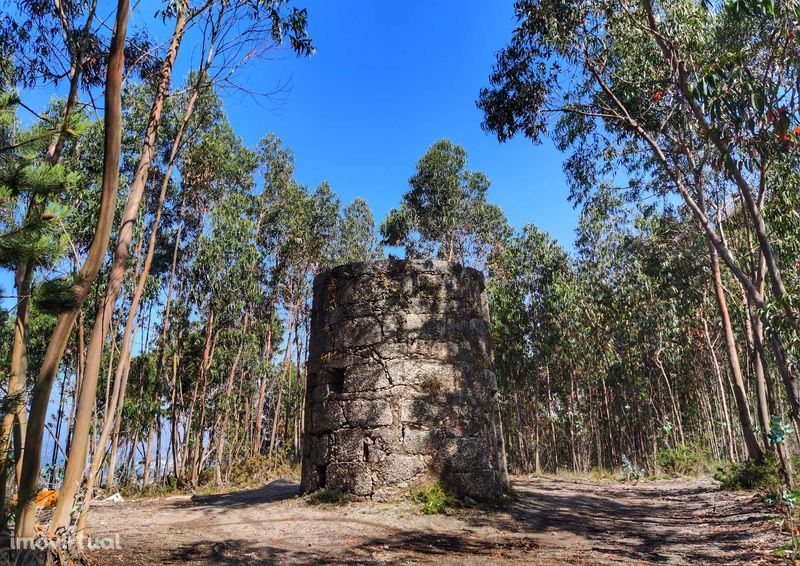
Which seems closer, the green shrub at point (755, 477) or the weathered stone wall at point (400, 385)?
the weathered stone wall at point (400, 385)

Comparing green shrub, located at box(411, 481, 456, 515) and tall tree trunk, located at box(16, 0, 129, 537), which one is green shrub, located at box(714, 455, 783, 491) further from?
tall tree trunk, located at box(16, 0, 129, 537)

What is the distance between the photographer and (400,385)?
283 inches

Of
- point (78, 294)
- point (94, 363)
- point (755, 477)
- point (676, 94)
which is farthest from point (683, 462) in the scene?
point (78, 294)

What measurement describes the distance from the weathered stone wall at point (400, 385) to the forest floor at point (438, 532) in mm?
521

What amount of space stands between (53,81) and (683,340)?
23.0 m

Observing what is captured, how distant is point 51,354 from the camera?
3.31m

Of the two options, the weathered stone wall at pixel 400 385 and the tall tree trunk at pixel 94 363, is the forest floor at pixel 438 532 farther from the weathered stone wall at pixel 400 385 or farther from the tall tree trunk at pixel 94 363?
the tall tree trunk at pixel 94 363

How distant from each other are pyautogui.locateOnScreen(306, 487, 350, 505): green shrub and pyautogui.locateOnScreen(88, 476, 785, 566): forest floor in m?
0.13

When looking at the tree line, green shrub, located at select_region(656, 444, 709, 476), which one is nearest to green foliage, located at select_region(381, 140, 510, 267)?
the tree line

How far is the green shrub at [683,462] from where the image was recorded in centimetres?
1355

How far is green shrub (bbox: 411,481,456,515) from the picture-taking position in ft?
Answer: 21.1

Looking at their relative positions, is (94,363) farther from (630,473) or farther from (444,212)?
(444,212)

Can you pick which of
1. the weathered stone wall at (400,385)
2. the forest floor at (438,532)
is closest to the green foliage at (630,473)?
the forest floor at (438,532)

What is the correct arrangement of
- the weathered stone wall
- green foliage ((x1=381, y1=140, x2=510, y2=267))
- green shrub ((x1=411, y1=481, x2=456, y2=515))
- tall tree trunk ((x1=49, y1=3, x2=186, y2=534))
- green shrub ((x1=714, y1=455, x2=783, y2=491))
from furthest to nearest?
green foliage ((x1=381, y1=140, x2=510, y2=267)), green shrub ((x1=714, y1=455, x2=783, y2=491)), the weathered stone wall, green shrub ((x1=411, y1=481, x2=456, y2=515)), tall tree trunk ((x1=49, y1=3, x2=186, y2=534))
